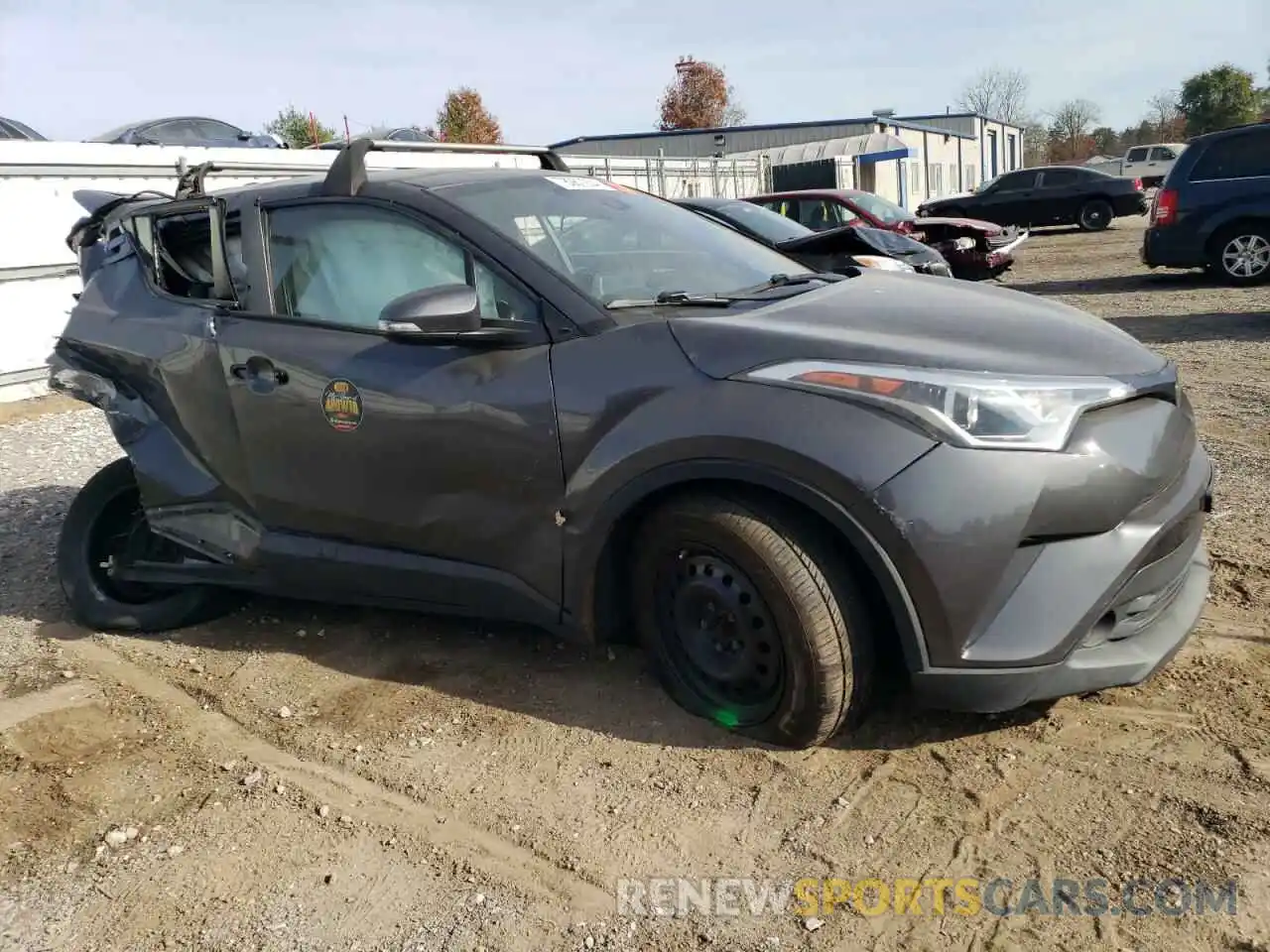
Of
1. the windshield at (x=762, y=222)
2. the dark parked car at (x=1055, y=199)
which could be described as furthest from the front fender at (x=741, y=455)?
the dark parked car at (x=1055, y=199)

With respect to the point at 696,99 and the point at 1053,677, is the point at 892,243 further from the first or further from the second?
the point at 696,99

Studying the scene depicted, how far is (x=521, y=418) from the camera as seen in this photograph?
10.1 feet

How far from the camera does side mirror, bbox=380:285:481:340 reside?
3.01 m

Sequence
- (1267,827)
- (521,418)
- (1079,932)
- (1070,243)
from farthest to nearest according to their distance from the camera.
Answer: (1070,243), (521,418), (1267,827), (1079,932)

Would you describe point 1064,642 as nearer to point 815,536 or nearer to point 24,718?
point 815,536

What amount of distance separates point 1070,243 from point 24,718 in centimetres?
2193

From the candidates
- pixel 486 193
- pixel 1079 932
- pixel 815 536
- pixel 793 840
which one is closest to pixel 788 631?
pixel 815 536

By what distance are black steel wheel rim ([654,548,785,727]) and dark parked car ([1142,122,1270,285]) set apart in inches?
437

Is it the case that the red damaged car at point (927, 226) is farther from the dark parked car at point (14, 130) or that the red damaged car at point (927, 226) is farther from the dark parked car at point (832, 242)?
the dark parked car at point (14, 130)

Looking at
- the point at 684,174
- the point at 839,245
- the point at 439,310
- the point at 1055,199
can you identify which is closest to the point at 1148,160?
the point at 1055,199

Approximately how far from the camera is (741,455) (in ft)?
8.88

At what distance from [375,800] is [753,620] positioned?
3.90 feet

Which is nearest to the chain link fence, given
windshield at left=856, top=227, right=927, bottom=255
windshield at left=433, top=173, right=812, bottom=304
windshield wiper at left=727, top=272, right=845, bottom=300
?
windshield at left=856, top=227, right=927, bottom=255

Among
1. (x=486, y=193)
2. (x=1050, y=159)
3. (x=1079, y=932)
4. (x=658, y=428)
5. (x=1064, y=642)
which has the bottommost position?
(x=1079, y=932)
